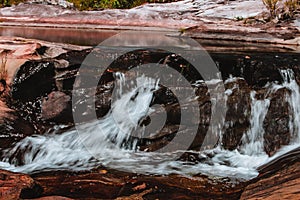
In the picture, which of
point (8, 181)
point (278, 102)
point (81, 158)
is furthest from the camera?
point (278, 102)

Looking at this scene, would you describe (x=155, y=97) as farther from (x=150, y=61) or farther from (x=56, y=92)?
(x=56, y=92)

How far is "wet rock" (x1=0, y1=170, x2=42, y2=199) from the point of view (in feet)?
11.8

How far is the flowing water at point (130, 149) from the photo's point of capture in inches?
197

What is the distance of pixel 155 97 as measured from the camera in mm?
5871

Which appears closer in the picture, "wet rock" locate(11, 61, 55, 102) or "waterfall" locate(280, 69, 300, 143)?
"waterfall" locate(280, 69, 300, 143)

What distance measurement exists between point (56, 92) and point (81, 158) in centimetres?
152

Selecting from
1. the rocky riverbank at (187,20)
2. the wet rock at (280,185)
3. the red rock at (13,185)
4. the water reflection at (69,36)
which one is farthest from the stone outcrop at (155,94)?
the rocky riverbank at (187,20)

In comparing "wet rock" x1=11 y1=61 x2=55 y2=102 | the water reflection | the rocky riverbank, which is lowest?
"wet rock" x1=11 y1=61 x2=55 y2=102

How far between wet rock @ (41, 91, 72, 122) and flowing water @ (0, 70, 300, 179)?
12.4 inches

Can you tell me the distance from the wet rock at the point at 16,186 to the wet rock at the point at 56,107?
2022 millimetres

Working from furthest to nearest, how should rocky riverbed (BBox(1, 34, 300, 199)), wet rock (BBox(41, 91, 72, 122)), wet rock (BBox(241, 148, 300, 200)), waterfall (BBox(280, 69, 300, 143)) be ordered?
wet rock (BBox(41, 91, 72, 122))
waterfall (BBox(280, 69, 300, 143))
rocky riverbed (BBox(1, 34, 300, 199))
wet rock (BBox(241, 148, 300, 200))

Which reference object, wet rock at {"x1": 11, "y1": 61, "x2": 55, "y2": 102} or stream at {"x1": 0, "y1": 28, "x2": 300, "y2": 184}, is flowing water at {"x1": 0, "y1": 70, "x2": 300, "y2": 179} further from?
wet rock at {"x1": 11, "y1": 61, "x2": 55, "y2": 102}

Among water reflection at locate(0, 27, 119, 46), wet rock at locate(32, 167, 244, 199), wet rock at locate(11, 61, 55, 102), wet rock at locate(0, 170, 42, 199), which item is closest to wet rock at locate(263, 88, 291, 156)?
wet rock at locate(32, 167, 244, 199)

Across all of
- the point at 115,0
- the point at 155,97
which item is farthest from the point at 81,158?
the point at 115,0
